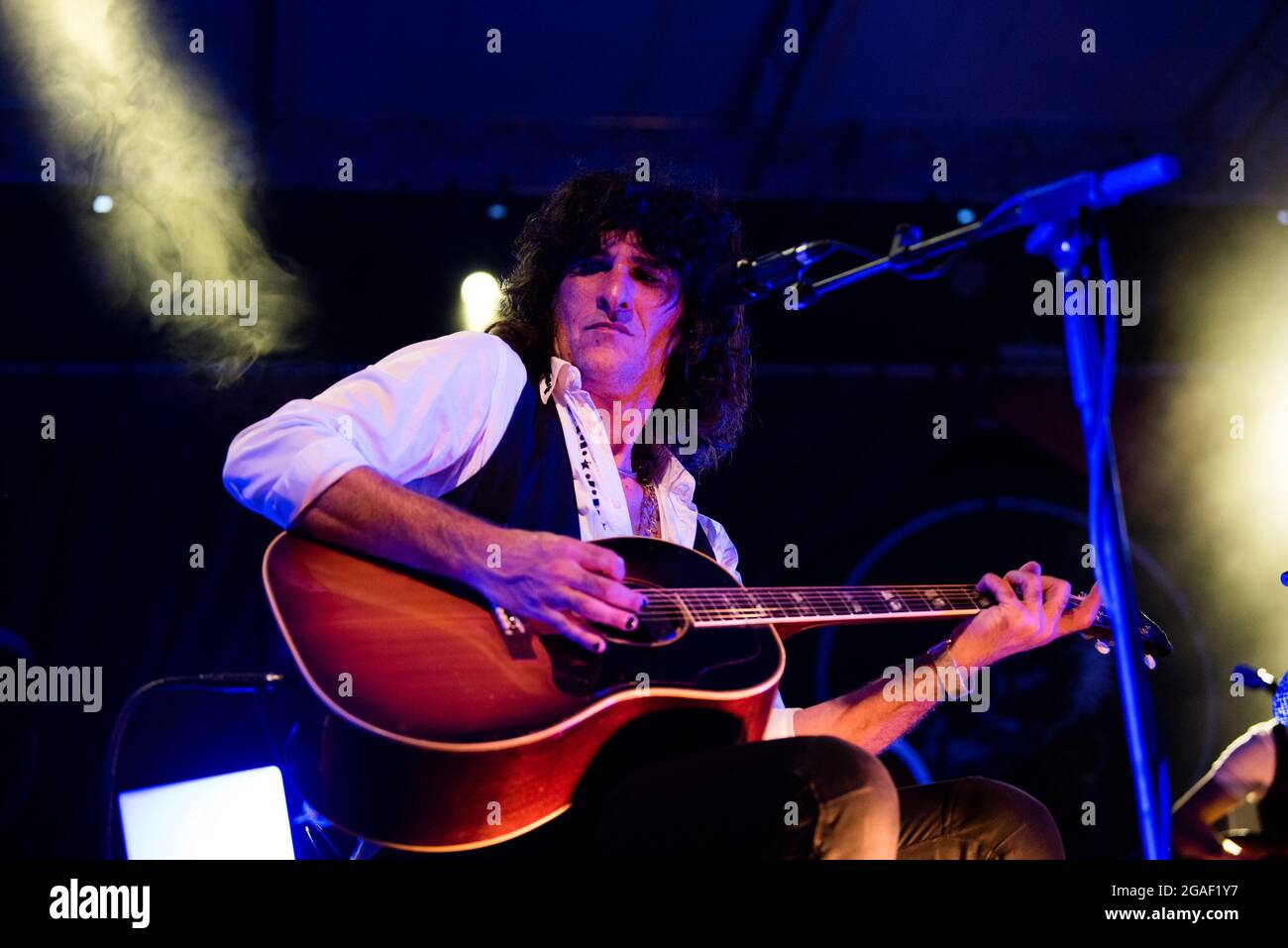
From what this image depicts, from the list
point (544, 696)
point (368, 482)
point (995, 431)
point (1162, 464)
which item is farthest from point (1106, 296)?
point (1162, 464)

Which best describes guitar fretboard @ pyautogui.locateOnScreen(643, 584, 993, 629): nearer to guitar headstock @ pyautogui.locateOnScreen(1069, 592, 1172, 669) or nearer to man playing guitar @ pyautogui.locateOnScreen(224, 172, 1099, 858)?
man playing guitar @ pyautogui.locateOnScreen(224, 172, 1099, 858)

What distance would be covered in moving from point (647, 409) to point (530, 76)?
9.72ft

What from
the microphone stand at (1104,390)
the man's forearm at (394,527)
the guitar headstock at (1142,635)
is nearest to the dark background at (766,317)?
the guitar headstock at (1142,635)

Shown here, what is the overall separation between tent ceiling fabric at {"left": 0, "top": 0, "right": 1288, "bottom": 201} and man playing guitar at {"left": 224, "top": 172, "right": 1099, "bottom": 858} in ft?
7.35

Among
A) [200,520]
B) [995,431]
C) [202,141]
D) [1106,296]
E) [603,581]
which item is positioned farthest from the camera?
[995,431]

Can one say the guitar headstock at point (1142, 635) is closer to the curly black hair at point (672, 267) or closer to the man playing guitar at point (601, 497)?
the man playing guitar at point (601, 497)

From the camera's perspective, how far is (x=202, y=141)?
15.6ft

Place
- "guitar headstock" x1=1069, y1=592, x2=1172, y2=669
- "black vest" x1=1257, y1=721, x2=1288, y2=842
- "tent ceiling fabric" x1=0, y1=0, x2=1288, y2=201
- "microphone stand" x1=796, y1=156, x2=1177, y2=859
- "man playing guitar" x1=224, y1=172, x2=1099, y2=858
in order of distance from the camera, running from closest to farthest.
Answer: "microphone stand" x1=796, y1=156, x2=1177, y2=859 → "man playing guitar" x1=224, y1=172, x2=1099, y2=858 → "guitar headstock" x1=1069, y1=592, x2=1172, y2=669 → "black vest" x1=1257, y1=721, x2=1288, y2=842 → "tent ceiling fabric" x1=0, y1=0, x2=1288, y2=201

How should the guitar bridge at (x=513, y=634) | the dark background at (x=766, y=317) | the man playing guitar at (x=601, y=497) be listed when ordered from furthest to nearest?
the dark background at (x=766, y=317) → the guitar bridge at (x=513, y=634) → the man playing guitar at (x=601, y=497)

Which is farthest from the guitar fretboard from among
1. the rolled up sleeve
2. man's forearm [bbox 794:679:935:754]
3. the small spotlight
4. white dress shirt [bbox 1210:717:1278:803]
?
the small spotlight

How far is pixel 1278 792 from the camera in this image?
9.75ft

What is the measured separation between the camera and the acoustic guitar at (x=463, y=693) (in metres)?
1.84

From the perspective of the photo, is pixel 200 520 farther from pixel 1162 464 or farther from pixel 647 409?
pixel 1162 464

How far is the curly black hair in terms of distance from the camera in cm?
290
